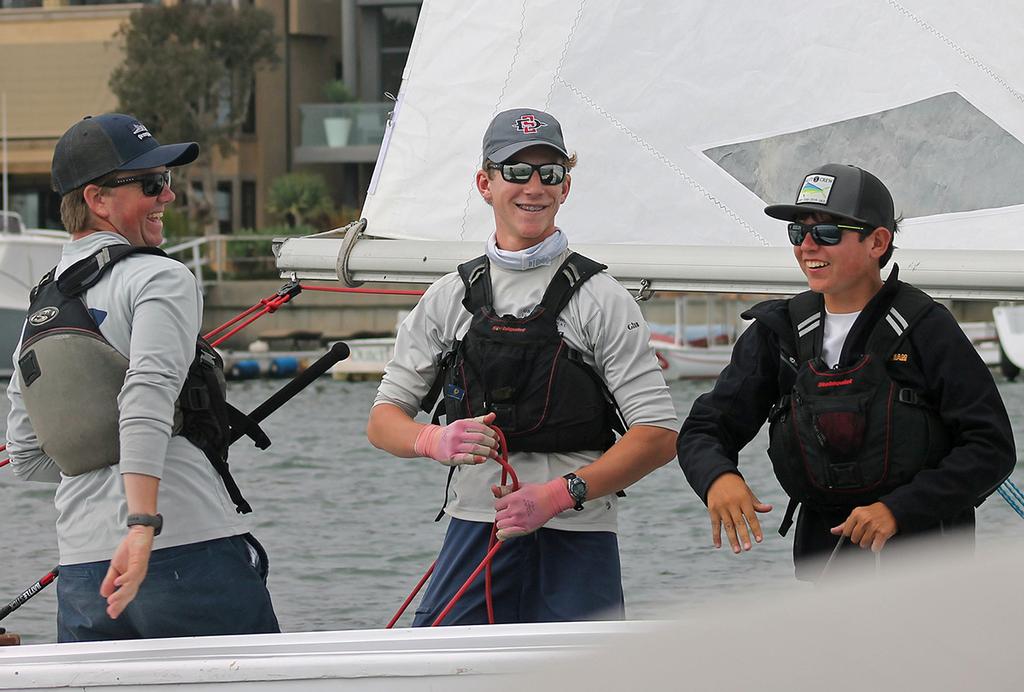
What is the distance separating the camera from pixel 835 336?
2566 mm

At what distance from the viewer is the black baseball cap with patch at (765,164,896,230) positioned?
2.54m

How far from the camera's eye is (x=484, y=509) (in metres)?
2.83

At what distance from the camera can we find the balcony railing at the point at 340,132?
3409 centimetres

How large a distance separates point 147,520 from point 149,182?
60 centimetres

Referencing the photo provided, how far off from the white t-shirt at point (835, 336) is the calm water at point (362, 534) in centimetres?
271

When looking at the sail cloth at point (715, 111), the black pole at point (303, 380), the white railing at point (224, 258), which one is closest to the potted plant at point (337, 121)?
the white railing at point (224, 258)

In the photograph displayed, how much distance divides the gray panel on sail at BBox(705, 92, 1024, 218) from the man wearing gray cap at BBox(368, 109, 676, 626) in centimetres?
111

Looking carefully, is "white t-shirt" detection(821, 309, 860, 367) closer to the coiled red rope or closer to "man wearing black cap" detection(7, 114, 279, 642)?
the coiled red rope

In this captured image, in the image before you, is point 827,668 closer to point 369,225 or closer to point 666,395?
point 666,395

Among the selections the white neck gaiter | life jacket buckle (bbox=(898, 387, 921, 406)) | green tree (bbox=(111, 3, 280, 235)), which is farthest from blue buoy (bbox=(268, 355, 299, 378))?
life jacket buckle (bbox=(898, 387, 921, 406))

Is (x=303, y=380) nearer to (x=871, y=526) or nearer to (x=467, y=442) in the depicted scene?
(x=467, y=442)

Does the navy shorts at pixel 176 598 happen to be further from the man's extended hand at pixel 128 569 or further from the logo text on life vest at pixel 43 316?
the logo text on life vest at pixel 43 316

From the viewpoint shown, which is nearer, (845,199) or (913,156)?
(845,199)

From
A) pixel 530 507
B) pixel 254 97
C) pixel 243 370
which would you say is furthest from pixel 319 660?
pixel 254 97
